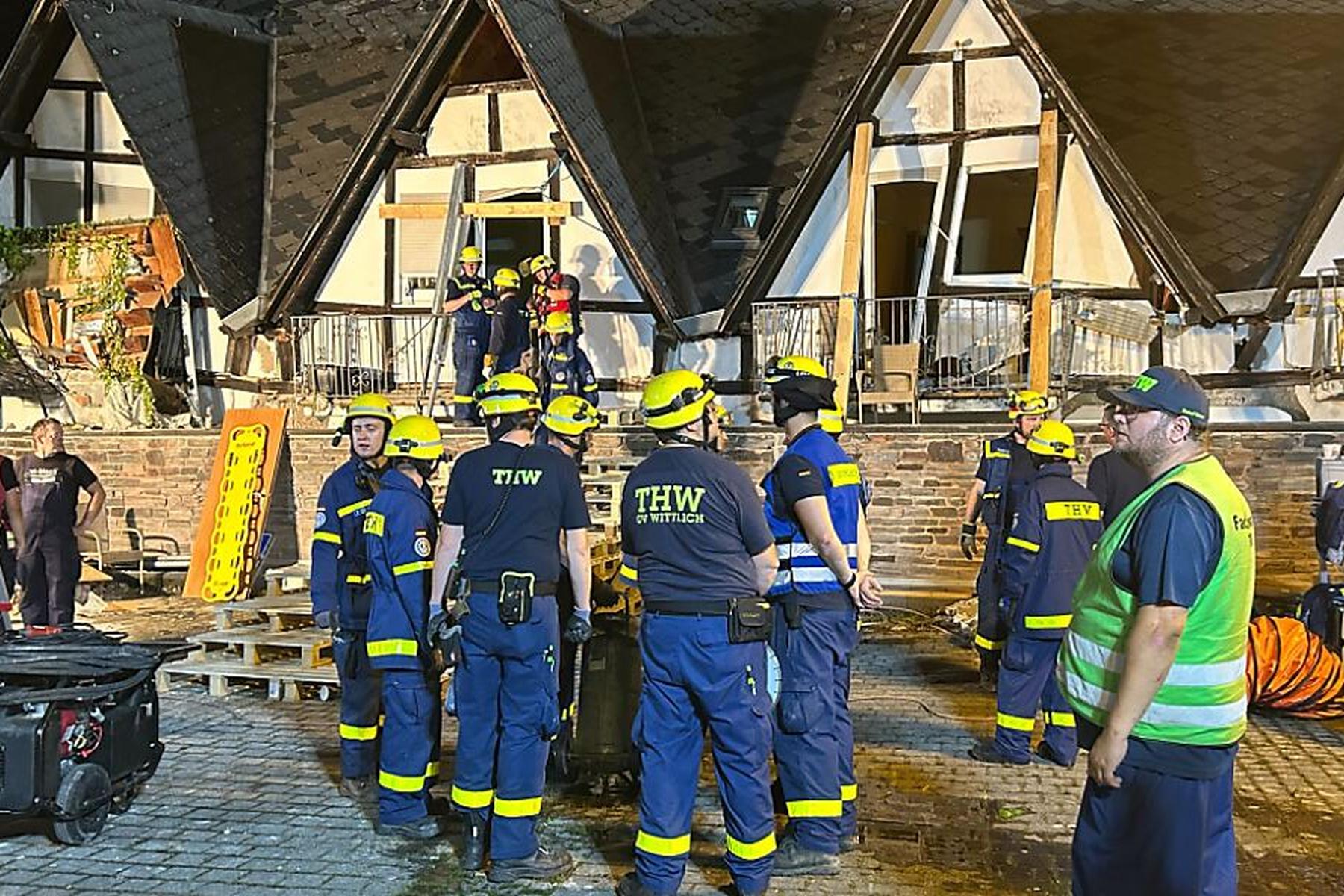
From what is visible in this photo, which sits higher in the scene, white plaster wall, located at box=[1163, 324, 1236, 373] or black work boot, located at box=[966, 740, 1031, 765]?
white plaster wall, located at box=[1163, 324, 1236, 373]

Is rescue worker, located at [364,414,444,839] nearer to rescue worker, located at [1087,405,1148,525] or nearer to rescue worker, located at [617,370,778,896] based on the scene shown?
rescue worker, located at [617,370,778,896]

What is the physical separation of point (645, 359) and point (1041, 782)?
7.96 m

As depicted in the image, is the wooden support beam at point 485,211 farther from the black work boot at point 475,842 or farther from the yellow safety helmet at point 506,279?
the black work boot at point 475,842

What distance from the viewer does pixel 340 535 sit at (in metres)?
6.05

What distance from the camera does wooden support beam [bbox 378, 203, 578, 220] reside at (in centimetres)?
1326

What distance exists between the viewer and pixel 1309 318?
11.6 meters

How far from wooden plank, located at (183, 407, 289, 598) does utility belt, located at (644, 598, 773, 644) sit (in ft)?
30.8

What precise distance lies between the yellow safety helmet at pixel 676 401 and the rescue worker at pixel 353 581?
1726mm

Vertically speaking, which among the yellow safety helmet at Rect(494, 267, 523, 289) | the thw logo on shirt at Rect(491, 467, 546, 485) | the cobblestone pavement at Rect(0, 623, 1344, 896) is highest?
the yellow safety helmet at Rect(494, 267, 523, 289)

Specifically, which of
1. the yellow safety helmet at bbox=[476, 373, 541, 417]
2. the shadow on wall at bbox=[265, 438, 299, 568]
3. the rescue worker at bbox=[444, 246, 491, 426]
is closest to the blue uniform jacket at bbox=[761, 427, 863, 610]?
the yellow safety helmet at bbox=[476, 373, 541, 417]

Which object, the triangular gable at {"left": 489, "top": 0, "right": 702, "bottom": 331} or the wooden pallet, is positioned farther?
the triangular gable at {"left": 489, "top": 0, "right": 702, "bottom": 331}

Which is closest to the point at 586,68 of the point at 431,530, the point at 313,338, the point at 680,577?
the point at 313,338

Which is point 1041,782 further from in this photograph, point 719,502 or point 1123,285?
point 1123,285

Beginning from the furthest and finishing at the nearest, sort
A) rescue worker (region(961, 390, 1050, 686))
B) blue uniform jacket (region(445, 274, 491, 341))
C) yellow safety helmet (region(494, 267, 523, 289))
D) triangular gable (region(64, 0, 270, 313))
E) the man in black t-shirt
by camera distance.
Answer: triangular gable (region(64, 0, 270, 313))
blue uniform jacket (region(445, 274, 491, 341))
yellow safety helmet (region(494, 267, 523, 289))
the man in black t-shirt
rescue worker (region(961, 390, 1050, 686))
